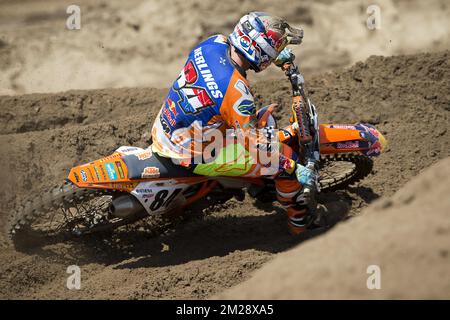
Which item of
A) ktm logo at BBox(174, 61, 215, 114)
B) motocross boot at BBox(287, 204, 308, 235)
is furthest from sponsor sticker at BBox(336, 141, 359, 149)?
ktm logo at BBox(174, 61, 215, 114)

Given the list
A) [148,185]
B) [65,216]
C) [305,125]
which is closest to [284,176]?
[305,125]

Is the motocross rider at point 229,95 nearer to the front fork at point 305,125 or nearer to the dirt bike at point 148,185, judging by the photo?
the front fork at point 305,125

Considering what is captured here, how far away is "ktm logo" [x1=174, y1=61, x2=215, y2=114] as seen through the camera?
6949 millimetres

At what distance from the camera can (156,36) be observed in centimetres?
1308

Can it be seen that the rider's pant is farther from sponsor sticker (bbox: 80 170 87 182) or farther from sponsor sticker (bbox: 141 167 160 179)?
sponsor sticker (bbox: 80 170 87 182)

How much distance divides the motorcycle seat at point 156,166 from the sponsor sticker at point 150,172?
0.01 metres

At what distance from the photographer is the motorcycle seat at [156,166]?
7320 mm

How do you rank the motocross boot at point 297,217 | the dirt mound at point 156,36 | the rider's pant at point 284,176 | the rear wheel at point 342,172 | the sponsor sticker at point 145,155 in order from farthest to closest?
1. the dirt mound at point 156,36
2. the rear wheel at point 342,172
3. the motocross boot at point 297,217
4. the sponsor sticker at point 145,155
5. the rider's pant at point 284,176

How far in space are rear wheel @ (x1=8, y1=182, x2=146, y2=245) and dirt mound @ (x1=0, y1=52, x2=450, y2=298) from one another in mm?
202

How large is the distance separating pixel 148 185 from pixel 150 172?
137 millimetres

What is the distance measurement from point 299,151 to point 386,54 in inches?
207

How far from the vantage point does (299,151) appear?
25.3 feet

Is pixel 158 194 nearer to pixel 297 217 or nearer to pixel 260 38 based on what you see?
pixel 297 217

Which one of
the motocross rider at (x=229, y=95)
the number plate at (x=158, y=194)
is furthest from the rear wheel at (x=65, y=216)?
Answer: the motocross rider at (x=229, y=95)
